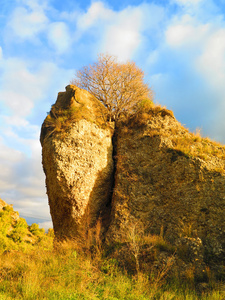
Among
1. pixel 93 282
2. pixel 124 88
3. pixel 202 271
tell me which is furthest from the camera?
pixel 124 88

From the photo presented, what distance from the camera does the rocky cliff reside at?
1234cm

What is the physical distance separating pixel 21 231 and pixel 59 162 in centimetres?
1365

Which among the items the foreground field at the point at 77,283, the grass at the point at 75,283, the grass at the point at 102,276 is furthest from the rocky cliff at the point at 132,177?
the grass at the point at 75,283

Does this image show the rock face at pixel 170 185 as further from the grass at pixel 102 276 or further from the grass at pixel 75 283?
the grass at pixel 75 283

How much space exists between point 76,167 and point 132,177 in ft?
11.8

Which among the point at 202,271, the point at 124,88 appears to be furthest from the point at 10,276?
the point at 124,88

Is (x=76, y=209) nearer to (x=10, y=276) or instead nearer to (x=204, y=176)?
(x=10, y=276)

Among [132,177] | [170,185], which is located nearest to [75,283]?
[132,177]

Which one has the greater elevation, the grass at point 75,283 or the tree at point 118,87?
the tree at point 118,87

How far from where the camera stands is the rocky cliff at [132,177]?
40.5 ft

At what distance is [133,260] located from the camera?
34.7ft

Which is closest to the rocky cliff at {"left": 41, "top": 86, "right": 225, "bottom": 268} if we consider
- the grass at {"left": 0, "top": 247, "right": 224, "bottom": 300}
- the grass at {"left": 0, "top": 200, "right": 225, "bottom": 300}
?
the grass at {"left": 0, "top": 200, "right": 225, "bottom": 300}

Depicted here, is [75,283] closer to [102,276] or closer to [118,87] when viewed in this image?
[102,276]

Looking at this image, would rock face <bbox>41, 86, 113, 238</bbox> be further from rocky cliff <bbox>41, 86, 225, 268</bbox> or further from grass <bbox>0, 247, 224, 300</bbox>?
grass <bbox>0, 247, 224, 300</bbox>
